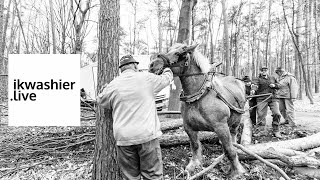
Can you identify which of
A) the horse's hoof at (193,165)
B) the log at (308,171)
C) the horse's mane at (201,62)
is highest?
the horse's mane at (201,62)

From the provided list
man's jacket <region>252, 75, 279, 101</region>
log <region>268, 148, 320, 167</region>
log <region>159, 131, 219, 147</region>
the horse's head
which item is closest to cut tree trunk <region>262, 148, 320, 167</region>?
log <region>268, 148, 320, 167</region>

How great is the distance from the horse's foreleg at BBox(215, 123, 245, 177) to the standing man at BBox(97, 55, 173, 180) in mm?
1113

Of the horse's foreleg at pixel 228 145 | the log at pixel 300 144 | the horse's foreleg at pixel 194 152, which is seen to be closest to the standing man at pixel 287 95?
the log at pixel 300 144

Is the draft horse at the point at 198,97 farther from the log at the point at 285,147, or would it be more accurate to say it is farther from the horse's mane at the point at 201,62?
the log at the point at 285,147

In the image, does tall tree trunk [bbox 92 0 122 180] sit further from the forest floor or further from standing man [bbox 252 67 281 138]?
standing man [bbox 252 67 281 138]

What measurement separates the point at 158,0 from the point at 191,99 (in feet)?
81.7

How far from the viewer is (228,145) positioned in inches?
151

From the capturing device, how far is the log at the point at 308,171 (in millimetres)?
4289

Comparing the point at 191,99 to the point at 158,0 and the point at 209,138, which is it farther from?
the point at 158,0

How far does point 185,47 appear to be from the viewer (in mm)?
3729

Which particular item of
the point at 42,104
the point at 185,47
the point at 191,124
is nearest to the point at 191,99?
the point at 191,124

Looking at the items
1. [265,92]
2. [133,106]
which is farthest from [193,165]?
[265,92]

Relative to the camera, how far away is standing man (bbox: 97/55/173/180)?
10.1ft

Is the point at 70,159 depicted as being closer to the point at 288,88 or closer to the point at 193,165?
the point at 193,165
